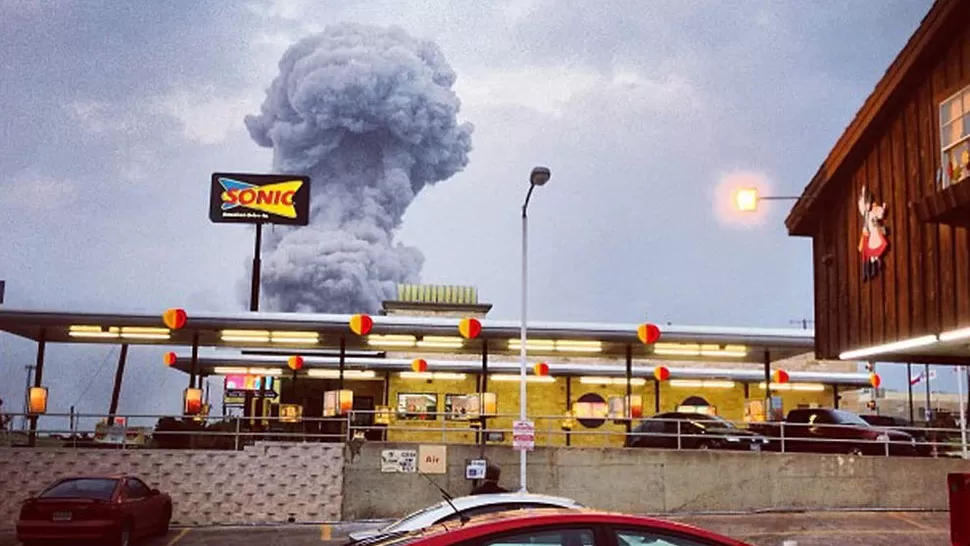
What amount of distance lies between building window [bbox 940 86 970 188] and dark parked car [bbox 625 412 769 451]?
10756mm

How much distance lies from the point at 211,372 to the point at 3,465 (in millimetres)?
21655

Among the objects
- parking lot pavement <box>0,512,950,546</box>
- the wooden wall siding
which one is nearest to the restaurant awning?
parking lot pavement <box>0,512,950,546</box>

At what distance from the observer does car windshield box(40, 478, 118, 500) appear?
1952 cm

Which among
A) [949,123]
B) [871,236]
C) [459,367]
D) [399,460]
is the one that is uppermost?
[949,123]

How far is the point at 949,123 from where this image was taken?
1858 centimetres

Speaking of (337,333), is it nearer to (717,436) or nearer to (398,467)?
(398,467)

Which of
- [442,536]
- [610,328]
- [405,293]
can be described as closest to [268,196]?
[405,293]

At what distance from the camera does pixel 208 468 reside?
25172mm

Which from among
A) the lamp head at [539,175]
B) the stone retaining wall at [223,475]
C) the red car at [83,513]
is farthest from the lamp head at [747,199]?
the red car at [83,513]

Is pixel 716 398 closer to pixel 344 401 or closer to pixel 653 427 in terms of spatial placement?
pixel 653 427

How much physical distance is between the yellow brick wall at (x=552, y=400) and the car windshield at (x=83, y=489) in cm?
2257

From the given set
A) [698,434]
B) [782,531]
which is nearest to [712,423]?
[698,434]

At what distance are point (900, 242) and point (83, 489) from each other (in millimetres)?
17246

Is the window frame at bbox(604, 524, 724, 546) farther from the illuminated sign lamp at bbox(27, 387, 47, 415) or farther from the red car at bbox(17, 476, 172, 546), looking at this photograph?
the illuminated sign lamp at bbox(27, 387, 47, 415)
